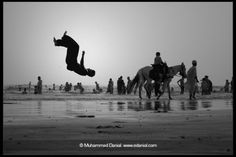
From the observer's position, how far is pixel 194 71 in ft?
95.2

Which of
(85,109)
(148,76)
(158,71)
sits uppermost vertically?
(158,71)

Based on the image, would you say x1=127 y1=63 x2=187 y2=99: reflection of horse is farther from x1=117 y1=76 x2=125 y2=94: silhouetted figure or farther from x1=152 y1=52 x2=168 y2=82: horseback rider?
x1=117 y1=76 x2=125 y2=94: silhouetted figure

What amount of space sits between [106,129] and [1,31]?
3205 millimetres

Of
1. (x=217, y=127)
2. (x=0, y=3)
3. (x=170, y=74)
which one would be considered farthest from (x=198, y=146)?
(x=170, y=74)

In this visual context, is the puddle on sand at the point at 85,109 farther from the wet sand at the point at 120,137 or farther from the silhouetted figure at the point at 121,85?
the silhouetted figure at the point at 121,85

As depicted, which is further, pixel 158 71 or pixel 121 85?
pixel 121 85

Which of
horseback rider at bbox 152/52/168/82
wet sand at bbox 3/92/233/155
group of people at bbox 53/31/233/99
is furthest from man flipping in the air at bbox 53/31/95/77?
horseback rider at bbox 152/52/168/82

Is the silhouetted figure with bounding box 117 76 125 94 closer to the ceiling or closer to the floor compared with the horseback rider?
closer to the floor

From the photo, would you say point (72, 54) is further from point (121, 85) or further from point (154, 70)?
point (121, 85)

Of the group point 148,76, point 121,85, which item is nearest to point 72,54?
point 148,76

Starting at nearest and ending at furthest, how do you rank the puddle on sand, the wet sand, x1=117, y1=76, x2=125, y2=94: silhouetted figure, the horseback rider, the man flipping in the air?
the wet sand → the man flipping in the air → the puddle on sand → the horseback rider → x1=117, y1=76, x2=125, y2=94: silhouetted figure

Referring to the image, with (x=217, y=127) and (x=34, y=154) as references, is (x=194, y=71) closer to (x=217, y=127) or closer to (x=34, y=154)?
(x=217, y=127)

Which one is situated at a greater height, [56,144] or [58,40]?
[58,40]

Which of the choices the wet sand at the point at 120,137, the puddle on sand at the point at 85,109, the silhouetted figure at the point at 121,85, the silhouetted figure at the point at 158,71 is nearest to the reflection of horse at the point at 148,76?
the silhouetted figure at the point at 158,71
